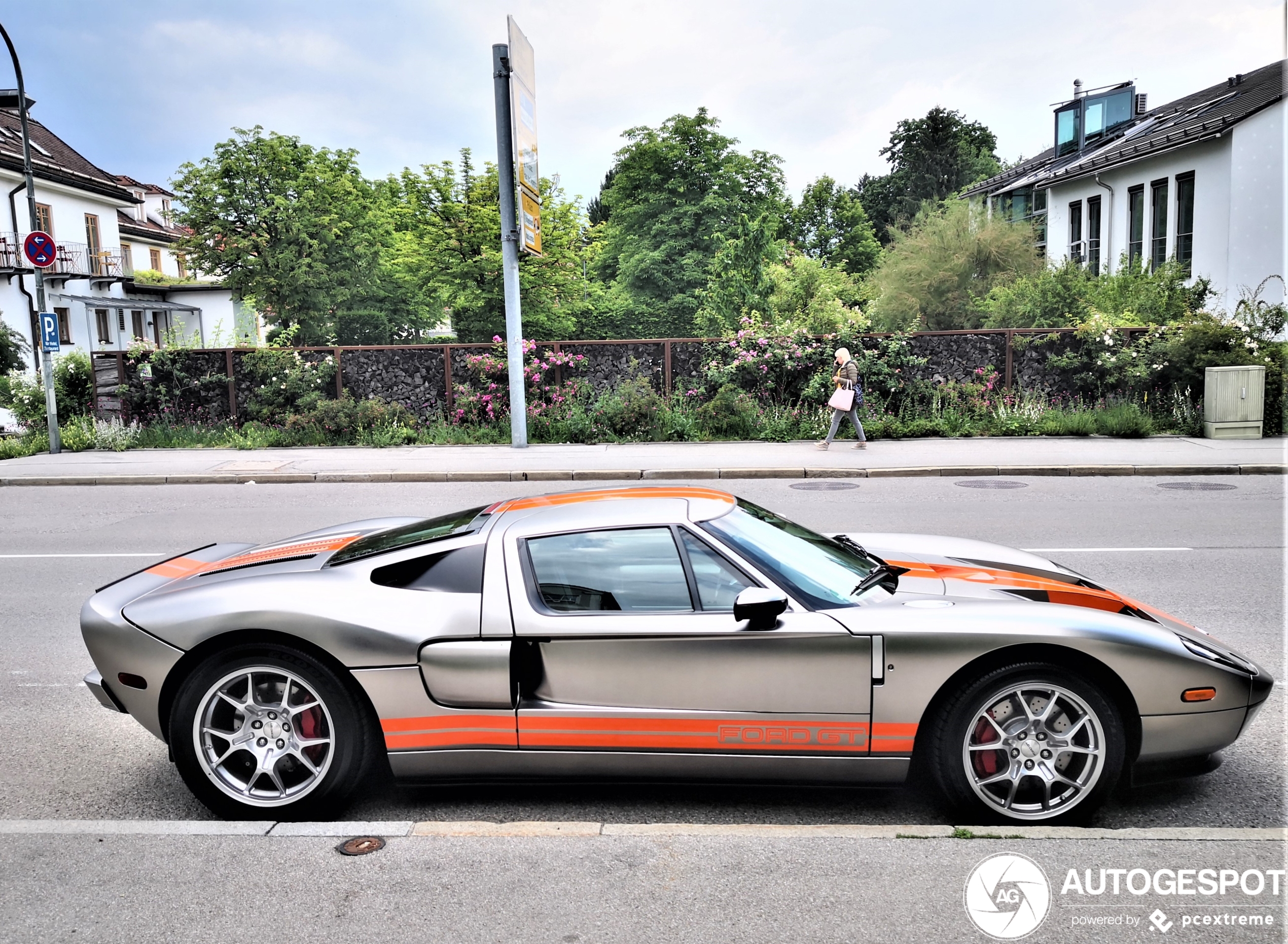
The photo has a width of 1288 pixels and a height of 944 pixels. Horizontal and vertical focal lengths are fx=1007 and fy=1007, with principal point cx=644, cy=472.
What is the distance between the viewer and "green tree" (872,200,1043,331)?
31953 mm

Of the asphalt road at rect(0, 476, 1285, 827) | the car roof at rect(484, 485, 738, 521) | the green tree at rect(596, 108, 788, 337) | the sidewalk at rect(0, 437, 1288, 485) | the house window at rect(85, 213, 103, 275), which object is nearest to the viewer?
the asphalt road at rect(0, 476, 1285, 827)

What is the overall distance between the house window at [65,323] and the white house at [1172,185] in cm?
3846

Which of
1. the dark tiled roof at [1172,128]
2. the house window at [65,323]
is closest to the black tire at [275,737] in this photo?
the dark tiled roof at [1172,128]

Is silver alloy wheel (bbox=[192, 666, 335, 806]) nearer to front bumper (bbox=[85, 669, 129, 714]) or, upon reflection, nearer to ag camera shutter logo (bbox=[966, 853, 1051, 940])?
front bumper (bbox=[85, 669, 129, 714])

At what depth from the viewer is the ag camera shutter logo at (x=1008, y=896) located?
2793 millimetres

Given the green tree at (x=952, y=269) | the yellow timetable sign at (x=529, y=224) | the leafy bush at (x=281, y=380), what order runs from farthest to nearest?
the green tree at (x=952, y=269), the leafy bush at (x=281, y=380), the yellow timetable sign at (x=529, y=224)

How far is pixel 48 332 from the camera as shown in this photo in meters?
17.3

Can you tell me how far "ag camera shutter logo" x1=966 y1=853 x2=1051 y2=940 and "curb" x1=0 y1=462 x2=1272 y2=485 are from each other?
10952 millimetres

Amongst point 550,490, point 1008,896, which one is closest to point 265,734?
point 1008,896

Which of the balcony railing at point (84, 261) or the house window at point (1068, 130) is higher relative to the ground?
the house window at point (1068, 130)

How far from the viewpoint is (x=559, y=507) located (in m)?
4.26

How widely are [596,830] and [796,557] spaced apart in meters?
1.35

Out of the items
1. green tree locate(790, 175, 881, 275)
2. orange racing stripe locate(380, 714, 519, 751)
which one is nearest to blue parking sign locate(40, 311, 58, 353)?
orange racing stripe locate(380, 714, 519, 751)

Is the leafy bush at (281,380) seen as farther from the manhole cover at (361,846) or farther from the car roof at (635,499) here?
the manhole cover at (361,846)
